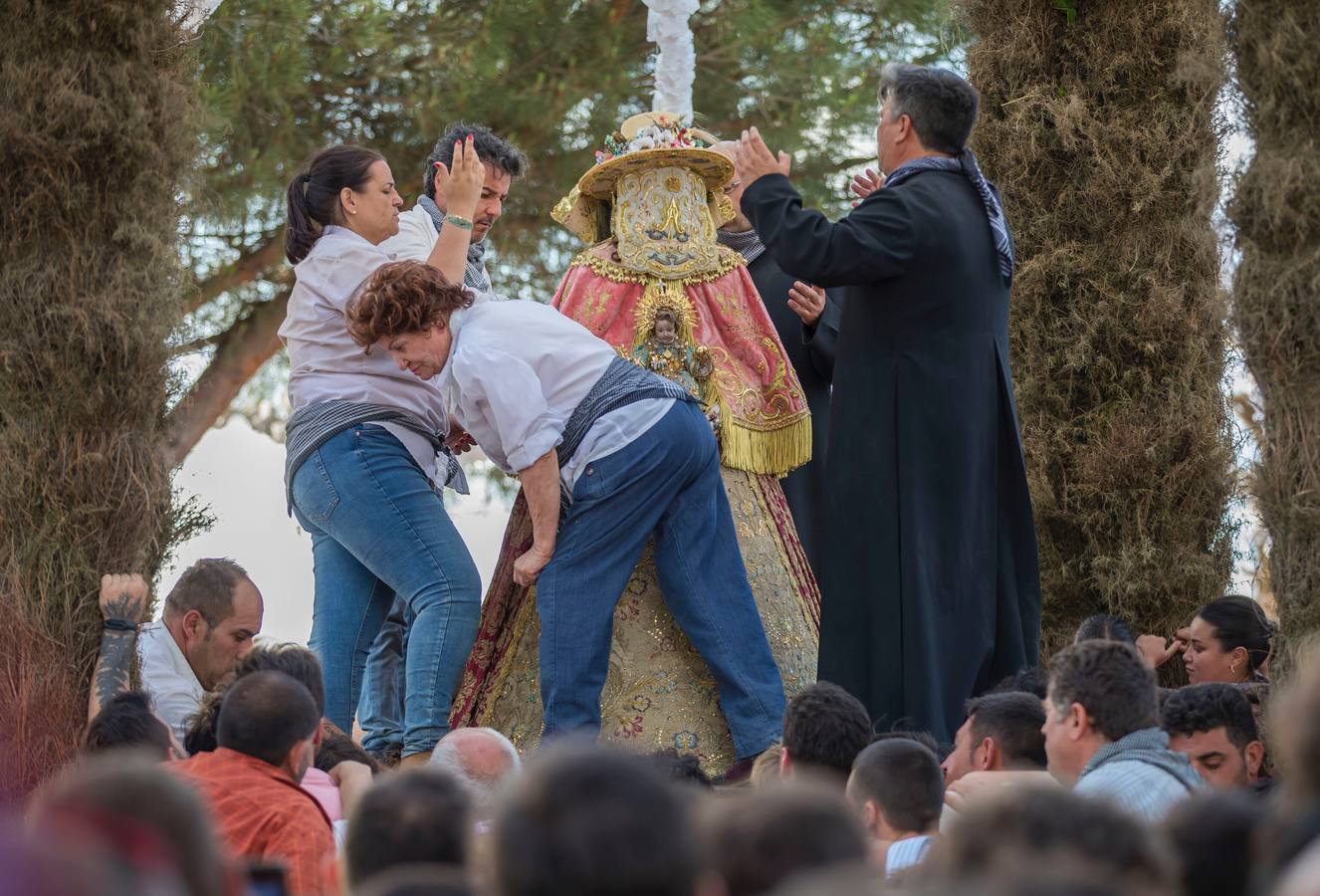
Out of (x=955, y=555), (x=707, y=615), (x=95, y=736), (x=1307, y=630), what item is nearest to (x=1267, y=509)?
(x=1307, y=630)

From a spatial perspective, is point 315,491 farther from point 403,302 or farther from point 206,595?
point 403,302

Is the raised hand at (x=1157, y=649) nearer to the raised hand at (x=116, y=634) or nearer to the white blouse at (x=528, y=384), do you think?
the white blouse at (x=528, y=384)

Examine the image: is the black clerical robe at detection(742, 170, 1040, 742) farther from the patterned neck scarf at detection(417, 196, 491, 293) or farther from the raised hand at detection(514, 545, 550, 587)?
the patterned neck scarf at detection(417, 196, 491, 293)

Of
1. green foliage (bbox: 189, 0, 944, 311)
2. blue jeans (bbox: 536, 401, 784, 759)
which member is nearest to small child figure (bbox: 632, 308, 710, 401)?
blue jeans (bbox: 536, 401, 784, 759)

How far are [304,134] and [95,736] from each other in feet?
23.8

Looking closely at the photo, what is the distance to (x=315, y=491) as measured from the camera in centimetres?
512

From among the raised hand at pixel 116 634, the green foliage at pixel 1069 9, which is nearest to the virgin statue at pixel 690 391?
the raised hand at pixel 116 634

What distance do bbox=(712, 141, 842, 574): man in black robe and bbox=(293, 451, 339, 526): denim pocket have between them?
169 cm

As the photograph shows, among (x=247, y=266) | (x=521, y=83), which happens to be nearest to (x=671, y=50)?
(x=521, y=83)

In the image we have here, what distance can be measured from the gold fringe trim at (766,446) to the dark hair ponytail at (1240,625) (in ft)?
4.46

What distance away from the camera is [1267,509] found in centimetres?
433

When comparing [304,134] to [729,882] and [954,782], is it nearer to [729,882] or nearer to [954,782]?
[954,782]

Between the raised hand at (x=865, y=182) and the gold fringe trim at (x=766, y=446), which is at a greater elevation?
the raised hand at (x=865, y=182)

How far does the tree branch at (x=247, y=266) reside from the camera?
1084 cm
